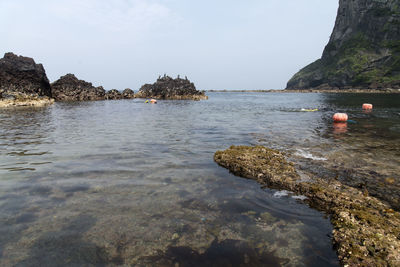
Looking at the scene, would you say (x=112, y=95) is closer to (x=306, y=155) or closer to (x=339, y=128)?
(x=339, y=128)

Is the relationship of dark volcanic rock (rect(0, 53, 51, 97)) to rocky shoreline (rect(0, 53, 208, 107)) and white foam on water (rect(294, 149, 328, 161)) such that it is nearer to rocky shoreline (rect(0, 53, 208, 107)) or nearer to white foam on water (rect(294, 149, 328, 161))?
rocky shoreline (rect(0, 53, 208, 107))

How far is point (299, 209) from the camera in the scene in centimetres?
493

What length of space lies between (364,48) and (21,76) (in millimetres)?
160905

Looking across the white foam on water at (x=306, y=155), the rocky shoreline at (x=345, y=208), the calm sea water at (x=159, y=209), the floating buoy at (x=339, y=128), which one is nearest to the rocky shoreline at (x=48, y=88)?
the calm sea water at (x=159, y=209)

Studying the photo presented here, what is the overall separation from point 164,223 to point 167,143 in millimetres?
7646

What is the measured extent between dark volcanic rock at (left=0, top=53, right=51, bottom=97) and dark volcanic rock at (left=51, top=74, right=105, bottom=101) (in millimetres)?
9139

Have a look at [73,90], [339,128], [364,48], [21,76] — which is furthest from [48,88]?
[364,48]

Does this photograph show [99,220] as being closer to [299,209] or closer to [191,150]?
[299,209]

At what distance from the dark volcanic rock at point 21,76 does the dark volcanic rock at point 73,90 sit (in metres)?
9.14

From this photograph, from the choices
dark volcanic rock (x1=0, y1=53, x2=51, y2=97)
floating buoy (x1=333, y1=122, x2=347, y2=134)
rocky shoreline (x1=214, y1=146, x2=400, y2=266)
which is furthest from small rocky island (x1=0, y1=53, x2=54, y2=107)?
floating buoy (x1=333, y1=122, x2=347, y2=134)

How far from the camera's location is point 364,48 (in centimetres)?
Answer: 12838

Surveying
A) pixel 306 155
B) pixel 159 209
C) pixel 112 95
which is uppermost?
pixel 112 95

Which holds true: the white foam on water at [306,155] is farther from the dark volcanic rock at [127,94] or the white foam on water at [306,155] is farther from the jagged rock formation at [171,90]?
the dark volcanic rock at [127,94]

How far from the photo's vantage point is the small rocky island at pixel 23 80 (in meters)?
39.4
